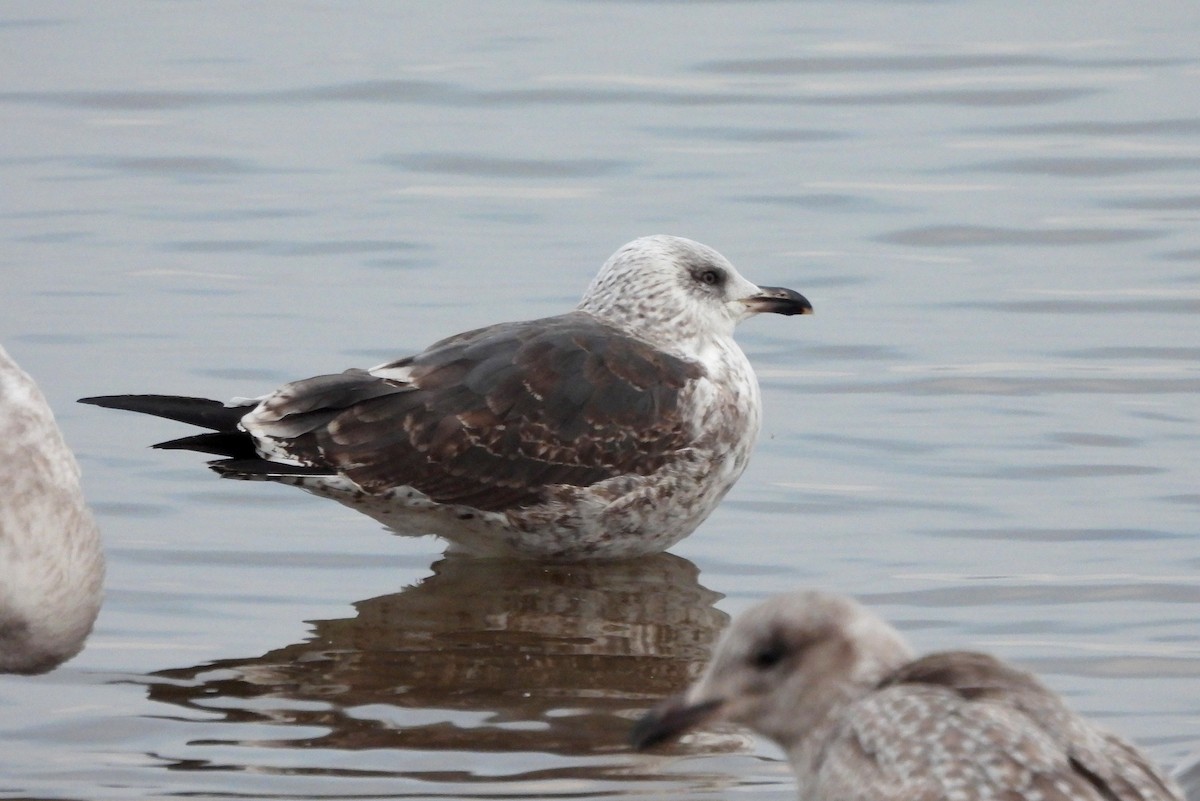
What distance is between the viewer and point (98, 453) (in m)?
8.36

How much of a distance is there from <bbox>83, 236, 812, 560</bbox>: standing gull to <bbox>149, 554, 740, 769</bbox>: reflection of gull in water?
17 centimetres

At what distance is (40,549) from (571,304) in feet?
16.4

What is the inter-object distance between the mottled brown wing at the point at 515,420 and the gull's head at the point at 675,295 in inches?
20.1

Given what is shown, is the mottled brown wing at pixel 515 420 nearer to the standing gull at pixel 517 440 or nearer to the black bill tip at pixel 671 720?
the standing gull at pixel 517 440

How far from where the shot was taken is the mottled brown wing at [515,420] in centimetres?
743

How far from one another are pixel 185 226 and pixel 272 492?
3.45m

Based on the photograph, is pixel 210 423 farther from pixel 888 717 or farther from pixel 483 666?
pixel 888 717

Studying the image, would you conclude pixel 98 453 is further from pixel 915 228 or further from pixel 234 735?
pixel 915 228

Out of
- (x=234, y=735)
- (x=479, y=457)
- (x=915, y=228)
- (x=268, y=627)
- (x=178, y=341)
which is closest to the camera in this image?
(x=234, y=735)

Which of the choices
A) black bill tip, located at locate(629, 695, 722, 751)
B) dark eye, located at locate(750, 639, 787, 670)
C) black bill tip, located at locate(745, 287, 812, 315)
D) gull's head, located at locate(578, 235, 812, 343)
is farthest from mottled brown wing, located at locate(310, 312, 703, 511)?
dark eye, located at locate(750, 639, 787, 670)

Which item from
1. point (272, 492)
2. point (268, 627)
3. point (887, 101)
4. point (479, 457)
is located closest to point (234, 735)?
point (268, 627)

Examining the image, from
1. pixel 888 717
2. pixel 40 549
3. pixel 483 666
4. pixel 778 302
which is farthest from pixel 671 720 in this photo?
pixel 778 302

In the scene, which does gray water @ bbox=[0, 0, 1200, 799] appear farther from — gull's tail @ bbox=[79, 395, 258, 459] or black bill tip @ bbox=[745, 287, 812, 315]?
black bill tip @ bbox=[745, 287, 812, 315]

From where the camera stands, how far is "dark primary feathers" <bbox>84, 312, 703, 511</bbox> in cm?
737
